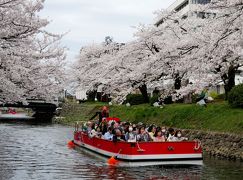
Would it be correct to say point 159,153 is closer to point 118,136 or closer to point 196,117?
point 118,136

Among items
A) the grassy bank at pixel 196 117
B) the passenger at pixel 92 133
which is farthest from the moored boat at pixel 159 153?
the passenger at pixel 92 133

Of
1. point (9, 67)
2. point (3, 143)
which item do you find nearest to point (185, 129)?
point (3, 143)

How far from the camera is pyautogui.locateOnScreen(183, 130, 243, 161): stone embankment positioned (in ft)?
70.8

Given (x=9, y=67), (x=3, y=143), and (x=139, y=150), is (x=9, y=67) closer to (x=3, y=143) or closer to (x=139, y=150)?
(x=139, y=150)

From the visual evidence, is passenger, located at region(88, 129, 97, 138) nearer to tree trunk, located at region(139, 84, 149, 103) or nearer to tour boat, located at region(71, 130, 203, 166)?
tour boat, located at region(71, 130, 203, 166)

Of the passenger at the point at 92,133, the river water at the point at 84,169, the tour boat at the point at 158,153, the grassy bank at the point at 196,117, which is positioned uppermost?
the grassy bank at the point at 196,117

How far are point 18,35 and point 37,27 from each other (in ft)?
2.18

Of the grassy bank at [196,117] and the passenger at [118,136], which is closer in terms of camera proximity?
the passenger at [118,136]

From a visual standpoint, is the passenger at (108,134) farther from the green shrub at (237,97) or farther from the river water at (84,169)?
the green shrub at (237,97)

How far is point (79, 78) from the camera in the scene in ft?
239

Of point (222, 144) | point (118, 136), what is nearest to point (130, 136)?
point (118, 136)

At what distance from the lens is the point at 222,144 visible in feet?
75.6

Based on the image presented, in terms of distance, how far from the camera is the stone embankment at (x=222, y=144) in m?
21.6

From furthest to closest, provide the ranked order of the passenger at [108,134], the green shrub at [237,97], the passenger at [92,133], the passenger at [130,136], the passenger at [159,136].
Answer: the green shrub at [237,97] < the passenger at [92,133] < the passenger at [108,134] < the passenger at [130,136] < the passenger at [159,136]
